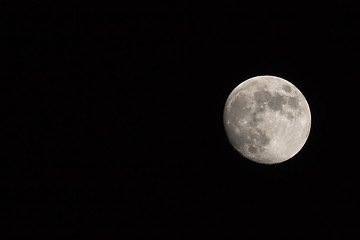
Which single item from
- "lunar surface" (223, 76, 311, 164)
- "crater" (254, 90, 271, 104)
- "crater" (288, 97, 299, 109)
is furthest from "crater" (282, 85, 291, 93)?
"crater" (254, 90, 271, 104)

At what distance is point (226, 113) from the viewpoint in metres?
5.51

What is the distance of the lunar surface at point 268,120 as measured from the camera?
5047 mm

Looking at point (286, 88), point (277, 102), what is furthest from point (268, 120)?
point (286, 88)

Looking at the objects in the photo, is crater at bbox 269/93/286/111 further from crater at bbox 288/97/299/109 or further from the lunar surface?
crater at bbox 288/97/299/109

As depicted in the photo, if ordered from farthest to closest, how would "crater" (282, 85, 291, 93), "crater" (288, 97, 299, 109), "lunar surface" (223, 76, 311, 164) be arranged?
"crater" (282, 85, 291, 93), "crater" (288, 97, 299, 109), "lunar surface" (223, 76, 311, 164)

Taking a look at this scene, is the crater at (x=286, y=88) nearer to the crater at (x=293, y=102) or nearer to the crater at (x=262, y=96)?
the crater at (x=293, y=102)

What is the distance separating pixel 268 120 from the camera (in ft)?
16.5

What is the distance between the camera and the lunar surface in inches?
199

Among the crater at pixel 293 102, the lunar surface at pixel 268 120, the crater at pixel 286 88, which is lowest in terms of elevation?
the lunar surface at pixel 268 120

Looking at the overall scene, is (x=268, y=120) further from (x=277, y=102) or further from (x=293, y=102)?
(x=293, y=102)

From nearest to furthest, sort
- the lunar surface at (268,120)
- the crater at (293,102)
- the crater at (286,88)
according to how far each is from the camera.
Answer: the lunar surface at (268,120) < the crater at (293,102) < the crater at (286,88)

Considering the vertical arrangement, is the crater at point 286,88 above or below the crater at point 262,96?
above

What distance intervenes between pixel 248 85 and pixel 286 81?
0.71 meters

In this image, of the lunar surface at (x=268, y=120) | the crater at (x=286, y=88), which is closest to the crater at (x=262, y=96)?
the lunar surface at (x=268, y=120)
